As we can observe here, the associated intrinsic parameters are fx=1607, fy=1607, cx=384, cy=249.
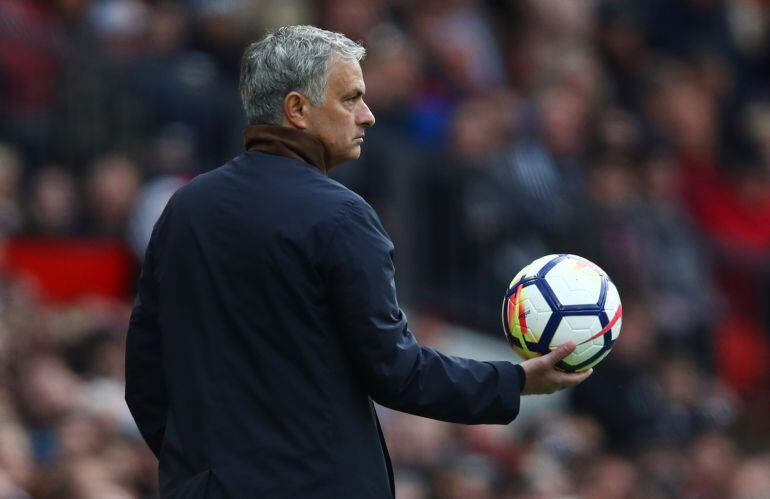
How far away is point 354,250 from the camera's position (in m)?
3.92

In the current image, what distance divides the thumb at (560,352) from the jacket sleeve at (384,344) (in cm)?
20

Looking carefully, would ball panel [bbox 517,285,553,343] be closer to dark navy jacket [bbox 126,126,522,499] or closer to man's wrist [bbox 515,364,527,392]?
man's wrist [bbox 515,364,527,392]

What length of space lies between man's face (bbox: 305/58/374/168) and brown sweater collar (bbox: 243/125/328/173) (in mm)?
26

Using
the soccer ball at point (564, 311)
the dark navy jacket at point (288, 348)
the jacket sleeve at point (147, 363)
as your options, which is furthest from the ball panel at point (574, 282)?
the jacket sleeve at point (147, 363)

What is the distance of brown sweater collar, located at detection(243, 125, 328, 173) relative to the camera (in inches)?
162

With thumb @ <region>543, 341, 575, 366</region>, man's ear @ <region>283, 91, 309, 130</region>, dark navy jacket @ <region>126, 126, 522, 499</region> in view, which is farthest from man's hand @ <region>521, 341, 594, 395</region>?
man's ear @ <region>283, 91, 309, 130</region>

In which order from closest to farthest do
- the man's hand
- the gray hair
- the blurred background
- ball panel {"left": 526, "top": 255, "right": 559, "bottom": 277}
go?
the gray hair, the man's hand, ball panel {"left": 526, "top": 255, "right": 559, "bottom": 277}, the blurred background

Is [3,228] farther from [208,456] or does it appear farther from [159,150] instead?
[208,456]

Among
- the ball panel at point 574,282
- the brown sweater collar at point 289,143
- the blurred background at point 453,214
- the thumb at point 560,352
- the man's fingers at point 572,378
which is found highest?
the brown sweater collar at point 289,143

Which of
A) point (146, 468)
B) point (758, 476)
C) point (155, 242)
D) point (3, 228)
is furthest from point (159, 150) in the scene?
point (155, 242)

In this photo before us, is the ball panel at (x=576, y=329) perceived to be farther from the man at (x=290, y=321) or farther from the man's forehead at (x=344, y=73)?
the man's forehead at (x=344, y=73)

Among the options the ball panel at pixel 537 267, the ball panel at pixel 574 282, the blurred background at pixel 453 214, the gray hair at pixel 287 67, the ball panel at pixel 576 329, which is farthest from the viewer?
the blurred background at pixel 453 214

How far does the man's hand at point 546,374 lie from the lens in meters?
4.23

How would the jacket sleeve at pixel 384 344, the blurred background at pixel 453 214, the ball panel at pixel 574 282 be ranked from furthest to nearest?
the blurred background at pixel 453 214 → the ball panel at pixel 574 282 → the jacket sleeve at pixel 384 344
